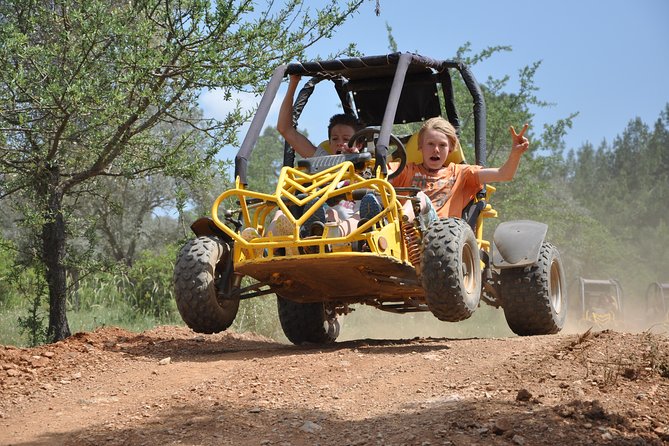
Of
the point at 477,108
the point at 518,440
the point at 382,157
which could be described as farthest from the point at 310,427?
the point at 477,108

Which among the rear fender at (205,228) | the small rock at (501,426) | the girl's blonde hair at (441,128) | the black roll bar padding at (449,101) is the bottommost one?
the small rock at (501,426)

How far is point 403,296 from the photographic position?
780 centimetres

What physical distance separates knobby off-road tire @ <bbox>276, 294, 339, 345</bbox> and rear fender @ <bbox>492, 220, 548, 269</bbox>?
6.16 ft

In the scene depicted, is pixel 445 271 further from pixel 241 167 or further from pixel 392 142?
pixel 241 167

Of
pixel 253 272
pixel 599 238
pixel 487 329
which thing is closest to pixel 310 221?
pixel 253 272

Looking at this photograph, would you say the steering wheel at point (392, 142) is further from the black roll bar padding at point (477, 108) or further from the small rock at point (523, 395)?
the small rock at point (523, 395)

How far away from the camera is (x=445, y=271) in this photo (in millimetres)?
6672

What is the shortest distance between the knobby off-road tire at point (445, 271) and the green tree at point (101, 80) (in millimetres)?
3030

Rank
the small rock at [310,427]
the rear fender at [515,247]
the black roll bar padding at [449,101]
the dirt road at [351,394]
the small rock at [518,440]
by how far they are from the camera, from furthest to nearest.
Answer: the black roll bar padding at [449,101]
the rear fender at [515,247]
the small rock at [310,427]
the dirt road at [351,394]
the small rock at [518,440]

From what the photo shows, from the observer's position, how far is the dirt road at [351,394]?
450cm

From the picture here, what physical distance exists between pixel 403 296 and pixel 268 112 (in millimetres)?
1933

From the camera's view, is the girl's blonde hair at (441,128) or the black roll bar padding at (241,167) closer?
the black roll bar padding at (241,167)

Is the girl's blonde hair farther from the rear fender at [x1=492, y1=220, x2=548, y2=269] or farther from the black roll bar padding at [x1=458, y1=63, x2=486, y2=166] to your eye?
the rear fender at [x1=492, y1=220, x2=548, y2=269]

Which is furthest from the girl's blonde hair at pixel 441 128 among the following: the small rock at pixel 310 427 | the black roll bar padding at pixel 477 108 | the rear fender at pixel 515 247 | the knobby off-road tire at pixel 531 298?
the small rock at pixel 310 427
